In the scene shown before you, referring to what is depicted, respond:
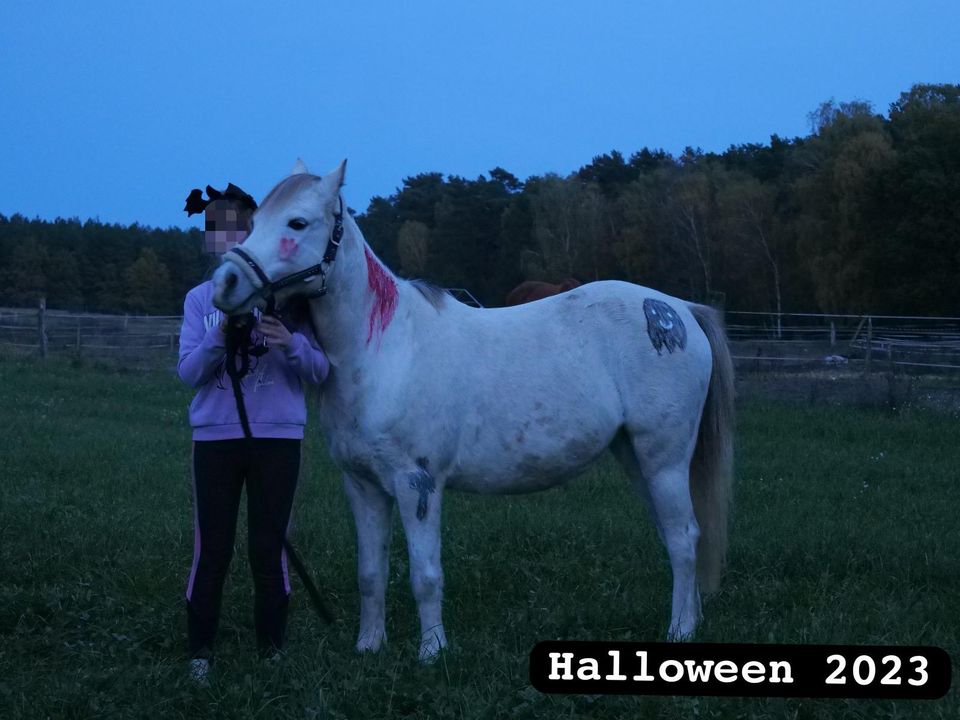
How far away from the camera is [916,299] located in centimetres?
3058

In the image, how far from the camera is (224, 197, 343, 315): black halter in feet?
10.4

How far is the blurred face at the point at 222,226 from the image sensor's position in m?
3.60

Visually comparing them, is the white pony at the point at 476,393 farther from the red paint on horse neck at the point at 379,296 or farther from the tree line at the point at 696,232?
the tree line at the point at 696,232

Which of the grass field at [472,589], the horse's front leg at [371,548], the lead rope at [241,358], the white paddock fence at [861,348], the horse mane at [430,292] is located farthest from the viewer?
the white paddock fence at [861,348]

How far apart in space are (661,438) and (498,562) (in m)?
1.45

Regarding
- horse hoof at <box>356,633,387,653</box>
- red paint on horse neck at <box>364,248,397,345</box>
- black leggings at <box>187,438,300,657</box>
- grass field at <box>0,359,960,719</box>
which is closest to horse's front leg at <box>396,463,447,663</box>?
grass field at <box>0,359,960,719</box>

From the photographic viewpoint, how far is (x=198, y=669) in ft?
11.6

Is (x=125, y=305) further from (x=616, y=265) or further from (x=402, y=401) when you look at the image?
(x=402, y=401)

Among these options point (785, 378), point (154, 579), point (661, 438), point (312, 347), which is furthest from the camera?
point (785, 378)

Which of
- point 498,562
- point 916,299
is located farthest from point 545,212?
point 498,562

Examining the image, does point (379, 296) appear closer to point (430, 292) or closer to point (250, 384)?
point (430, 292)

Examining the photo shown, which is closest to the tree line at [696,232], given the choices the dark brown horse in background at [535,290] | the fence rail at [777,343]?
the fence rail at [777,343]

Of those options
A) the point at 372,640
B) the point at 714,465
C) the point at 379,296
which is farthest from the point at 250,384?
the point at 714,465

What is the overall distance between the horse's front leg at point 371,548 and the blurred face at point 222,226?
106 cm
